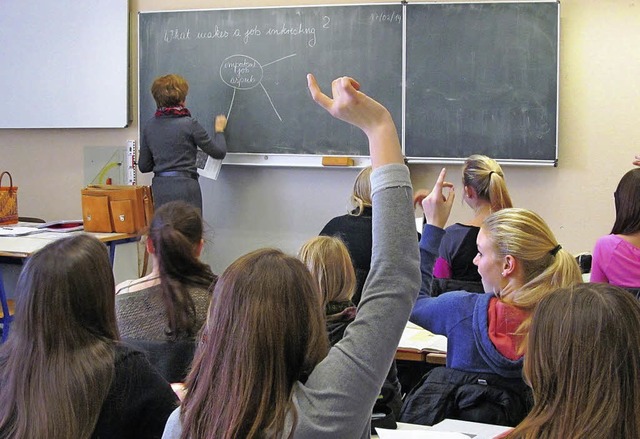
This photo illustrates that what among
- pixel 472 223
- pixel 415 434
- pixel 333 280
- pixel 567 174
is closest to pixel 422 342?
pixel 472 223

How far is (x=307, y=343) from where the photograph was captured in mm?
1237

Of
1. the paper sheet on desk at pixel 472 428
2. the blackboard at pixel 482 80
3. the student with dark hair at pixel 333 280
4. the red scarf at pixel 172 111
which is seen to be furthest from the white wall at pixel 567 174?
the paper sheet on desk at pixel 472 428

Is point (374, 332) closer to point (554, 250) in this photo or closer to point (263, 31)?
point (554, 250)

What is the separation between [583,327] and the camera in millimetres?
1188

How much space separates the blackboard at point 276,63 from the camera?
548cm

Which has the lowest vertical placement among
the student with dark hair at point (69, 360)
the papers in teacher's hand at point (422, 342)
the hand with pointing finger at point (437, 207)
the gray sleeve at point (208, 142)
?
the papers in teacher's hand at point (422, 342)

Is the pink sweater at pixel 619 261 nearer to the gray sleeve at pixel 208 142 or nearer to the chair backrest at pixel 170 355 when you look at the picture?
the chair backrest at pixel 170 355

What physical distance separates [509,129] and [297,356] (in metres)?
4.22

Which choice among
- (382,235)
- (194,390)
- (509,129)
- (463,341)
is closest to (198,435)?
(194,390)

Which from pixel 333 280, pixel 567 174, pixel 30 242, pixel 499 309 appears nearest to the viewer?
pixel 499 309

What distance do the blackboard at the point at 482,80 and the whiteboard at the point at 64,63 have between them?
Answer: 7.50 feet

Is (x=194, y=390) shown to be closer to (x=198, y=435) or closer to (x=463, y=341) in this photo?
(x=198, y=435)

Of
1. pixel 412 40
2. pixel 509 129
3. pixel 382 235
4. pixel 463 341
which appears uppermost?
pixel 412 40

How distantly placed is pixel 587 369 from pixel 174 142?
4.60 m
